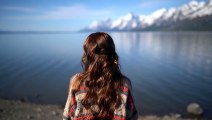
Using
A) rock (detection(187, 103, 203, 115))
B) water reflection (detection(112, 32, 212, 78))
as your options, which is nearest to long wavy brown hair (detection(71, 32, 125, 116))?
rock (detection(187, 103, 203, 115))

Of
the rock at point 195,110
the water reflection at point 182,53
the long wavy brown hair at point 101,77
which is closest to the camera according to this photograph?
the long wavy brown hair at point 101,77

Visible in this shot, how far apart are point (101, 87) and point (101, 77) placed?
0.15m

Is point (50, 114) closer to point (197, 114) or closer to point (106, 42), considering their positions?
point (197, 114)

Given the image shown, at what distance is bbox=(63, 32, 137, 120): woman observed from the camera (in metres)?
3.23

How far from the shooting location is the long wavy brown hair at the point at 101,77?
3.22 metres

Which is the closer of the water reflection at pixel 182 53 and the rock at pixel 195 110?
the rock at pixel 195 110

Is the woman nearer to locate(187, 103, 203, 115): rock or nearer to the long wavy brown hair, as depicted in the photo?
the long wavy brown hair

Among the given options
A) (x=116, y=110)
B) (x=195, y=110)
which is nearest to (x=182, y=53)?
(x=195, y=110)

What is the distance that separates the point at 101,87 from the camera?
10.7ft

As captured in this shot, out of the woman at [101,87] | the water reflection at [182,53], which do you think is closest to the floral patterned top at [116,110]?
the woman at [101,87]

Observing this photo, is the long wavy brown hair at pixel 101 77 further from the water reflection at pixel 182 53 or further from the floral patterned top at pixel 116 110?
the water reflection at pixel 182 53

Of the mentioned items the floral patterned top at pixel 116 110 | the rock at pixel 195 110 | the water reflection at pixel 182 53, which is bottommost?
the water reflection at pixel 182 53

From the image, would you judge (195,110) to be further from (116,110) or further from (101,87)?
(101,87)

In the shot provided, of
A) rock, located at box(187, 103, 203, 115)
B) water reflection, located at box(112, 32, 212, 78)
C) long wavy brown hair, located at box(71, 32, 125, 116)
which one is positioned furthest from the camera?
water reflection, located at box(112, 32, 212, 78)
